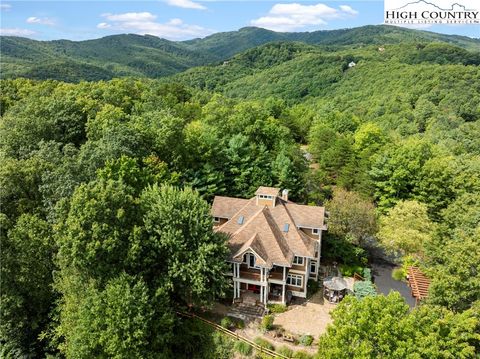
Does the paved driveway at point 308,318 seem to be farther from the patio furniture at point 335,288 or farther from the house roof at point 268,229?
the house roof at point 268,229

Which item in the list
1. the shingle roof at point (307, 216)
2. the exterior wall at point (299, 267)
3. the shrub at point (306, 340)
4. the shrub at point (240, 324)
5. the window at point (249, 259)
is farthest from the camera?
the shingle roof at point (307, 216)

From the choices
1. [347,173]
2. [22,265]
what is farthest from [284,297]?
[347,173]

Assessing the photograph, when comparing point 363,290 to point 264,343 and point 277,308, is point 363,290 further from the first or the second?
point 264,343

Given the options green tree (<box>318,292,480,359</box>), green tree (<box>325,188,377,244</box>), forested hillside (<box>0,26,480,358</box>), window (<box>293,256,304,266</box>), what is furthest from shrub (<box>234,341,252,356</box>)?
green tree (<box>325,188,377,244</box>)

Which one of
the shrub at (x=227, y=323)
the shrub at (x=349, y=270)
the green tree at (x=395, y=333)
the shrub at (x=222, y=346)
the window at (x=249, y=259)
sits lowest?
the shrub at (x=222, y=346)

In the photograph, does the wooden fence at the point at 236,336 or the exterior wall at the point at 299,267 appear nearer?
the wooden fence at the point at 236,336

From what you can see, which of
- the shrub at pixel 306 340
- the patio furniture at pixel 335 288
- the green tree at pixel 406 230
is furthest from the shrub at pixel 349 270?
the shrub at pixel 306 340

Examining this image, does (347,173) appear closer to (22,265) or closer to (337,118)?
(337,118)
